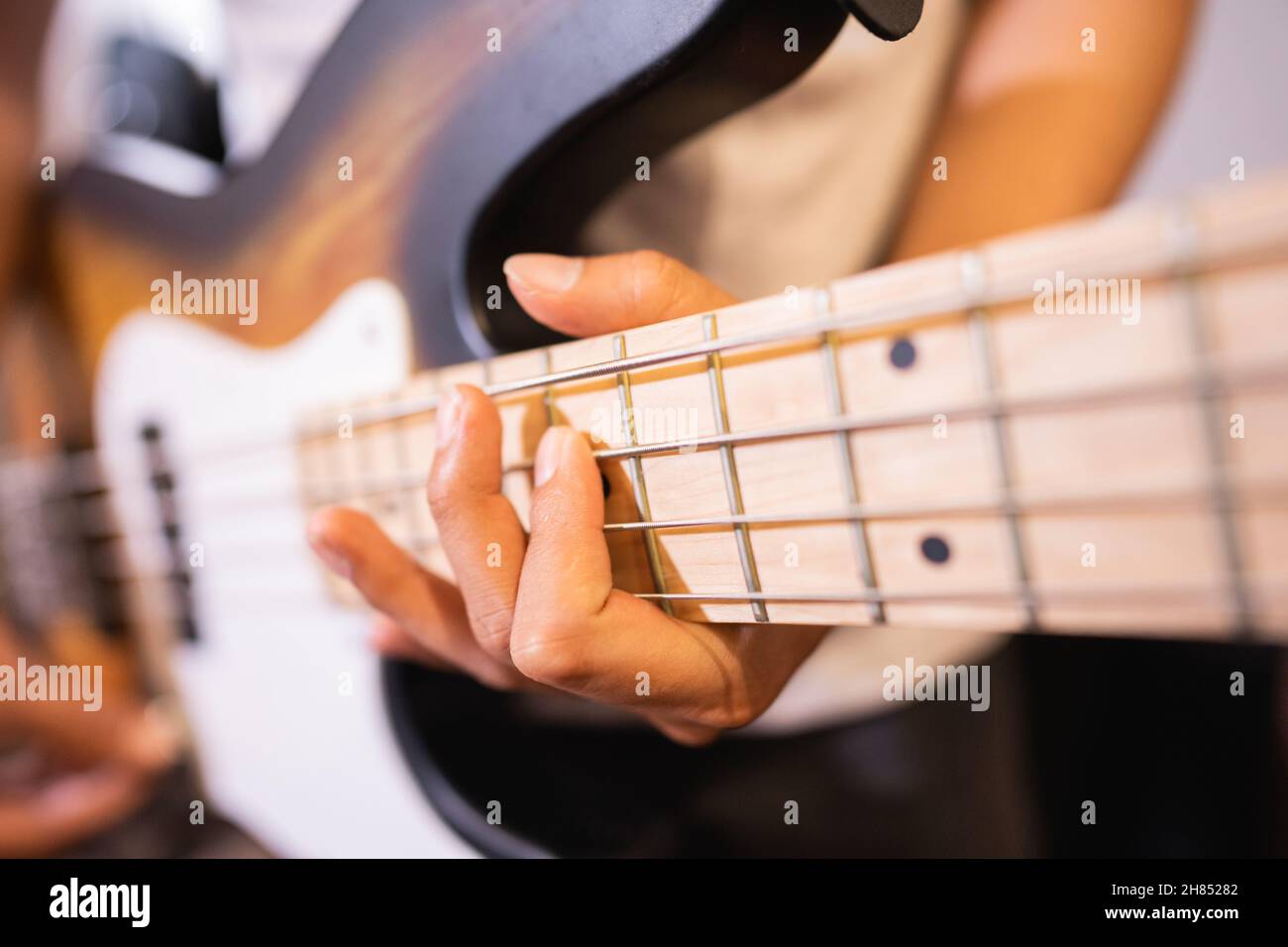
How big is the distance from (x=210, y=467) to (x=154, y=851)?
450 millimetres

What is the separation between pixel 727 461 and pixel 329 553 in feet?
0.81

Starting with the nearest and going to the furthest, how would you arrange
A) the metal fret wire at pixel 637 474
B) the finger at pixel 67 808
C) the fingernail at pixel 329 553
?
the metal fret wire at pixel 637 474 → the fingernail at pixel 329 553 → the finger at pixel 67 808

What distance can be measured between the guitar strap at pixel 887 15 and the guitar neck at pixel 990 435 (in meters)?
0.11

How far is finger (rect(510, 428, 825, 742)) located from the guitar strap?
192 mm

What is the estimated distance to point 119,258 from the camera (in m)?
0.66

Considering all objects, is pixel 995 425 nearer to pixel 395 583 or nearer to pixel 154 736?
pixel 395 583

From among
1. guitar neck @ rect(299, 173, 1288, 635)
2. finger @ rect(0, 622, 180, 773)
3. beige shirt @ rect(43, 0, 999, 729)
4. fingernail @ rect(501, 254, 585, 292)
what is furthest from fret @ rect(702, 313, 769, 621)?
finger @ rect(0, 622, 180, 773)

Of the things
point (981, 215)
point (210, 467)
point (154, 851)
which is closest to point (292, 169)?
point (210, 467)

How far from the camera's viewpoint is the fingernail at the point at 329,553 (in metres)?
0.40

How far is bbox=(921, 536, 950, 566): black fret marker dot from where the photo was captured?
0.24 m

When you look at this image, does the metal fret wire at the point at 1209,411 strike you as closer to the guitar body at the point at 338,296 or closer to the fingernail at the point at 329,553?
the guitar body at the point at 338,296

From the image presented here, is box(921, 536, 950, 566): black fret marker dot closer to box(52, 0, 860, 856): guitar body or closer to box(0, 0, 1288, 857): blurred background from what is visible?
box(52, 0, 860, 856): guitar body

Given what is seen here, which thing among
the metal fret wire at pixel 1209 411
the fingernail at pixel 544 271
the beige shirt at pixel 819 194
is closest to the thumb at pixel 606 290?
the fingernail at pixel 544 271

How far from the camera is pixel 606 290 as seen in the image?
35cm
